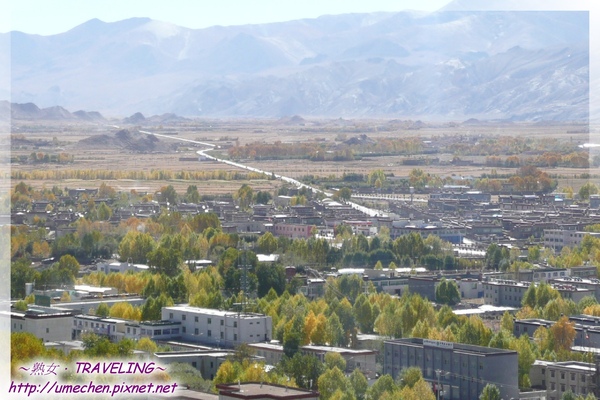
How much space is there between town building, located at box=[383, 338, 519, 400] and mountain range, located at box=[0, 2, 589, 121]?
3016 centimetres

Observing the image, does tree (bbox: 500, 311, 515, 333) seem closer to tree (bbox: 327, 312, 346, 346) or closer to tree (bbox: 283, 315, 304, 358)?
tree (bbox: 327, 312, 346, 346)

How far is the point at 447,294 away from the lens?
37.4 feet

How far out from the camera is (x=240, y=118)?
52156 millimetres

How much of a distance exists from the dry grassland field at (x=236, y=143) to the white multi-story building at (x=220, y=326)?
1526cm

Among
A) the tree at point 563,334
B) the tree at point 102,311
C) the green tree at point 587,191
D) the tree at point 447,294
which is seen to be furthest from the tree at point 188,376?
the green tree at point 587,191

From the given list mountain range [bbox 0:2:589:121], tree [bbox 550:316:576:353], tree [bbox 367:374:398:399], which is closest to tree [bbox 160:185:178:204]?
tree [bbox 550:316:576:353]

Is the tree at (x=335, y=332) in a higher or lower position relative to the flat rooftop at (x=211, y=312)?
lower

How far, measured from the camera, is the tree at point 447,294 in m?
11.4

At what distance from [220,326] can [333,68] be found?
4284cm

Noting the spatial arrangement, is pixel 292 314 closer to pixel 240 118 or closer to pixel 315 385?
pixel 315 385

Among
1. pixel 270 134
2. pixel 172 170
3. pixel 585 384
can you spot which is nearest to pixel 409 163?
pixel 172 170

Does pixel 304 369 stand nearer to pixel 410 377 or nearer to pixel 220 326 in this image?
pixel 410 377

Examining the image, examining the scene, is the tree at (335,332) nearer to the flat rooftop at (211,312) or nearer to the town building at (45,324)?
the flat rooftop at (211,312)

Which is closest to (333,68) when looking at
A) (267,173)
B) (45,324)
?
(267,173)
